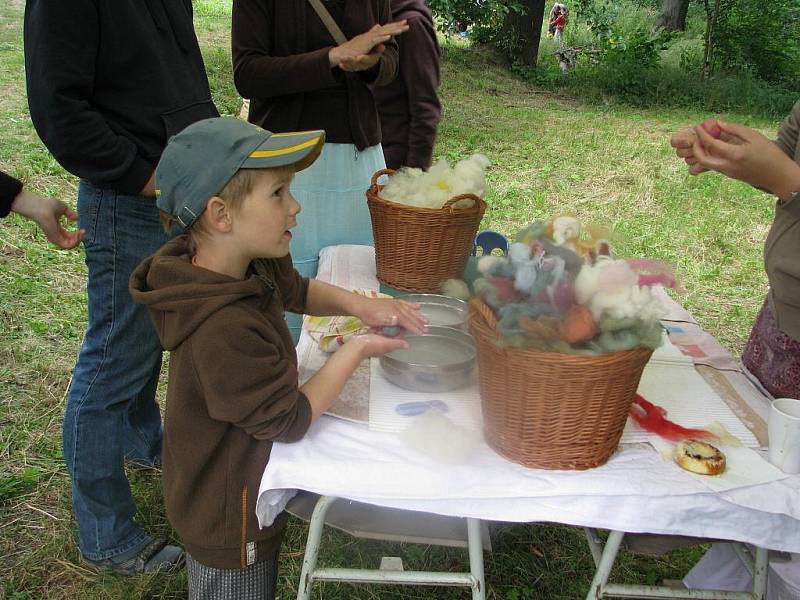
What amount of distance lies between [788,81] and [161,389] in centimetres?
1073

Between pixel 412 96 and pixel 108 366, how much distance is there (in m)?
1.57

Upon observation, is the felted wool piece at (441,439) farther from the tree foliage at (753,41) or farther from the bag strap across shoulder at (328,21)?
the tree foliage at (753,41)

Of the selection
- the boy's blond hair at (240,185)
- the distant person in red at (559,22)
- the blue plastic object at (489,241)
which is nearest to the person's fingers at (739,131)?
the blue plastic object at (489,241)

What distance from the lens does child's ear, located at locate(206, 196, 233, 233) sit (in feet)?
4.37

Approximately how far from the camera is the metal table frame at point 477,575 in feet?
4.31

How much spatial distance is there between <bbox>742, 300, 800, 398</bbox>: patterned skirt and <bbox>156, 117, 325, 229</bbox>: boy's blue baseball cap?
1.10m

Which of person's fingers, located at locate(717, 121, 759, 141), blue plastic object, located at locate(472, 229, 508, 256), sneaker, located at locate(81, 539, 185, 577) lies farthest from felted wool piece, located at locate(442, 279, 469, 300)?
sneaker, located at locate(81, 539, 185, 577)

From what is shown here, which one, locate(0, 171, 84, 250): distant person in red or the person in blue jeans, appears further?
locate(0, 171, 84, 250): distant person in red

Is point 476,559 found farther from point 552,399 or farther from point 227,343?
point 227,343

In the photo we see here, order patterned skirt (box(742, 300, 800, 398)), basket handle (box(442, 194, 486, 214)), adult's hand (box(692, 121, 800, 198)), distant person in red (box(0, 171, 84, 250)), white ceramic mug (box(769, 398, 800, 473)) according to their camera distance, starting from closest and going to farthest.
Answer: white ceramic mug (box(769, 398, 800, 473))
adult's hand (box(692, 121, 800, 198))
patterned skirt (box(742, 300, 800, 398))
distant person in red (box(0, 171, 84, 250))
basket handle (box(442, 194, 486, 214))

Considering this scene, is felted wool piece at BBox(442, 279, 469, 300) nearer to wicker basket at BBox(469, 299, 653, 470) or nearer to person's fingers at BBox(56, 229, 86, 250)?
wicker basket at BBox(469, 299, 653, 470)

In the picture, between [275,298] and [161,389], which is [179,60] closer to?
[275,298]

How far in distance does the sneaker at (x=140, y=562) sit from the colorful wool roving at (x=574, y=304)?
146 cm

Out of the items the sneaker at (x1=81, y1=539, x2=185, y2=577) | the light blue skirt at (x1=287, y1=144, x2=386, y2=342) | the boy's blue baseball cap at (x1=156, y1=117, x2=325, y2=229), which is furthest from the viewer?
the light blue skirt at (x1=287, y1=144, x2=386, y2=342)
